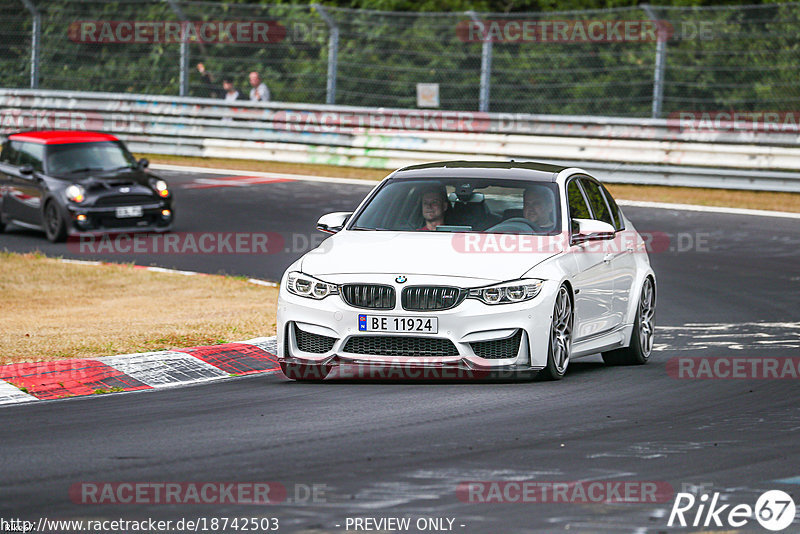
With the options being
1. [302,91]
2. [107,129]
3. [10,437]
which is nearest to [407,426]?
[10,437]

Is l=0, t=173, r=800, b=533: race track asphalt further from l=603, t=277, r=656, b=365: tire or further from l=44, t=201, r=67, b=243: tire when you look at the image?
l=44, t=201, r=67, b=243: tire

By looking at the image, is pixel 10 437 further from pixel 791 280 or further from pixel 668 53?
pixel 668 53

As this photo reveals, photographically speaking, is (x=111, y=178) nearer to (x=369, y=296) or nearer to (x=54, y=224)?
(x=54, y=224)

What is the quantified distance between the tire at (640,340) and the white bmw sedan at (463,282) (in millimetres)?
24

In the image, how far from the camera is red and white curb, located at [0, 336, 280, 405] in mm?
9406

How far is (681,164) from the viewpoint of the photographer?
80.0ft

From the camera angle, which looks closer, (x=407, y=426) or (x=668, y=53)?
(x=407, y=426)

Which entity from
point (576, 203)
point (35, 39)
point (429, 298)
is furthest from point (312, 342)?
point (35, 39)

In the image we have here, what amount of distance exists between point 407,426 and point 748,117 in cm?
1774

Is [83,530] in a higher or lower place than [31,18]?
lower

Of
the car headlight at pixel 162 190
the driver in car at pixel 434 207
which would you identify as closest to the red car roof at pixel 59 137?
the car headlight at pixel 162 190

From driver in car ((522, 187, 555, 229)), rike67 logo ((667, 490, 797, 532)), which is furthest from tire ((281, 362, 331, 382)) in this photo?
rike67 logo ((667, 490, 797, 532))

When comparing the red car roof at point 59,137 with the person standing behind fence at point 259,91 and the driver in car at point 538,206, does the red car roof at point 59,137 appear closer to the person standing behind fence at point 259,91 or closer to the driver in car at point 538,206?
the person standing behind fence at point 259,91

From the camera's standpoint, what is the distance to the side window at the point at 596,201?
1101cm
